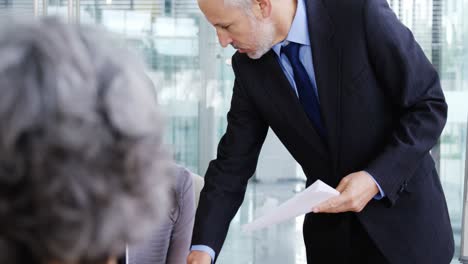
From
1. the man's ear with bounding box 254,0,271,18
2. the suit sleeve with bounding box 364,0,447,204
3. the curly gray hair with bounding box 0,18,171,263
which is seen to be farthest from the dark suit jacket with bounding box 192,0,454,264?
the curly gray hair with bounding box 0,18,171,263

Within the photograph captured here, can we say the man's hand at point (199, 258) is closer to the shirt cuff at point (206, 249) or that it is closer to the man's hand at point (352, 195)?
the shirt cuff at point (206, 249)

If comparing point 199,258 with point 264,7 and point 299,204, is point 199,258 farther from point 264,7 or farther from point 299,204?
point 264,7

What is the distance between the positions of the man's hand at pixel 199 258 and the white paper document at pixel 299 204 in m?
0.20

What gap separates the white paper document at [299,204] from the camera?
1604 mm

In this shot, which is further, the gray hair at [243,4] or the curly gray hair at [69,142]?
the gray hair at [243,4]

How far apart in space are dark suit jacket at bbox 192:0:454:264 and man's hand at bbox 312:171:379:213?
0.03 meters

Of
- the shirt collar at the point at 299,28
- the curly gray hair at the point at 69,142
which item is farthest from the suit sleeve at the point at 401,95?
the curly gray hair at the point at 69,142

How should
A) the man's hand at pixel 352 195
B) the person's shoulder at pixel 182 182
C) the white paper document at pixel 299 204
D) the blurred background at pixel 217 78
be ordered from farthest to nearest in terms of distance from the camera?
the blurred background at pixel 217 78 → the person's shoulder at pixel 182 182 → the man's hand at pixel 352 195 → the white paper document at pixel 299 204

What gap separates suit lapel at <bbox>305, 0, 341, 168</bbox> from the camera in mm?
1898

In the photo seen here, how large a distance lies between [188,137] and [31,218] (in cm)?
418

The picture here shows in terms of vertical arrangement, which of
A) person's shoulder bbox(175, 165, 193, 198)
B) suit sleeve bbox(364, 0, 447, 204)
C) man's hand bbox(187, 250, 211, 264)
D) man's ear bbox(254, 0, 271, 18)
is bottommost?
man's hand bbox(187, 250, 211, 264)

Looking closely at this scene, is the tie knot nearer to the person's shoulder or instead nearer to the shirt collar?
the shirt collar

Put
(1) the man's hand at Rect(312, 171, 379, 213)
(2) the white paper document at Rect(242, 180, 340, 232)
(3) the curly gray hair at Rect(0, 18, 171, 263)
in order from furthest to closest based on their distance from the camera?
(1) the man's hand at Rect(312, 171, 379, 213) < (2) the white paper document at Rect(242, 180, 340, 232) < (3) the curly gray hair at Rect(0, 18, 171, 263)

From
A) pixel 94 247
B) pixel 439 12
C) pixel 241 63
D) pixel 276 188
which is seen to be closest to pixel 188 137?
pixel 276 188
